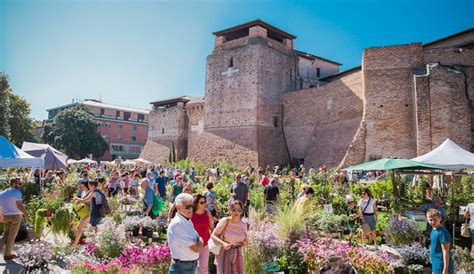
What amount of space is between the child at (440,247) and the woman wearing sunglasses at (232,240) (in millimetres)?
2348

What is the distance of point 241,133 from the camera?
26078 mm

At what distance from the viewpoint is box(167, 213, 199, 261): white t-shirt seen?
3.28 m

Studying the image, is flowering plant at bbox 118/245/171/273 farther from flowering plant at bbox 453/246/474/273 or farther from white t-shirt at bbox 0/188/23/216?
flowering plant at bbox 453/246/474/273

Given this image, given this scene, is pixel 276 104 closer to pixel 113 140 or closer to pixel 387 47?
pixel 387 47

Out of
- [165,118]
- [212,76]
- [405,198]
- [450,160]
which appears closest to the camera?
[450,160]

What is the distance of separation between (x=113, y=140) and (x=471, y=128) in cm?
4273

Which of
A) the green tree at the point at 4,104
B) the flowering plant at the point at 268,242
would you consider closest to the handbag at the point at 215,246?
the flowering plant at the point at 268,242

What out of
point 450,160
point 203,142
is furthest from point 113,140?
point 450,160

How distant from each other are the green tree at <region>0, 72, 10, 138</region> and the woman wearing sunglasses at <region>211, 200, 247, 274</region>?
24279mm

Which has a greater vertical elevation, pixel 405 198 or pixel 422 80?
pixel 422 80

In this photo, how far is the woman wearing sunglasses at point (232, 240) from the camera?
13.1ft

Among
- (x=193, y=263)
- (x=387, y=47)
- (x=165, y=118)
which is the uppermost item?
(x=387, y=47)

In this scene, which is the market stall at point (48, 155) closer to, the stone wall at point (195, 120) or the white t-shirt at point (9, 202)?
the white t-shirt at point (9, 202)

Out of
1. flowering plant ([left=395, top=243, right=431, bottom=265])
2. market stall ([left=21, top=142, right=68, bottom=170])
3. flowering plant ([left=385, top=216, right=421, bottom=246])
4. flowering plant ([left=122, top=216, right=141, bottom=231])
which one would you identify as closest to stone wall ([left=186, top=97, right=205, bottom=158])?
market stall ([left=21, top=142, right=68, bottom=170])
